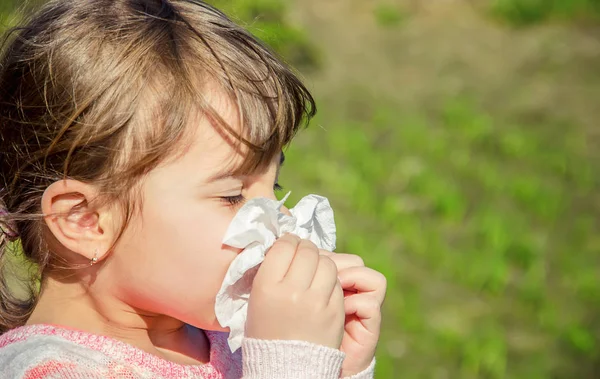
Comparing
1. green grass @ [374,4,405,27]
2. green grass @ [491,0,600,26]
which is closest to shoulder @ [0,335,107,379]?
green grass @ [374,4,405,27]

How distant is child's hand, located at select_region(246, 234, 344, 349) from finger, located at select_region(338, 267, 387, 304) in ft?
0.36

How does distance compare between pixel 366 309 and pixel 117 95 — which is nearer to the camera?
pixel 117 95

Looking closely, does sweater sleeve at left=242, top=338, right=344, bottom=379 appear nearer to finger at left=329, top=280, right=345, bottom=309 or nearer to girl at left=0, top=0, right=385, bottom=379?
girl at left=0, top=0, right=385, bottom=379

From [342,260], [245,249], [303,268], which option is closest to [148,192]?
[245,249]

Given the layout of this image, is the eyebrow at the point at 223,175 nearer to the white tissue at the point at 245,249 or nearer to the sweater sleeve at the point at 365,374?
the white tissue at the point at 245,249

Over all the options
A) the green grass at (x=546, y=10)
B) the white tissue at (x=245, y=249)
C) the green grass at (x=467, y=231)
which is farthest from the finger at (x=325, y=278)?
the green grass at (x=546, y=10)

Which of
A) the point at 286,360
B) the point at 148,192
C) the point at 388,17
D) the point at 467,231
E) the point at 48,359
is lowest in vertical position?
the point at 467,231

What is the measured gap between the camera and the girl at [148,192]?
191 cm

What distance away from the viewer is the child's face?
194cm

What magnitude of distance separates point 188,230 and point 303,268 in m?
0.26

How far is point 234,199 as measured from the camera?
1.99m

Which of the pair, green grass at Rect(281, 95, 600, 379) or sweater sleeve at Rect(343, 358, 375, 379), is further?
green grass at Rect(281, 95, 600, 379)

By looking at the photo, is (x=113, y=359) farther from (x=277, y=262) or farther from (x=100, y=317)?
(x=277, y=262)

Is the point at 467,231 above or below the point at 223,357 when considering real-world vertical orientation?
below
